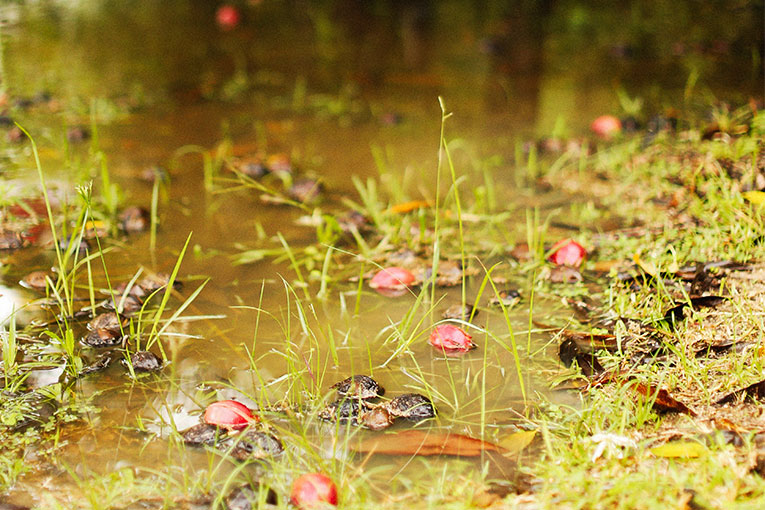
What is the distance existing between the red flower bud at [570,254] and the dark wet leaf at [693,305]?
462 millimetres

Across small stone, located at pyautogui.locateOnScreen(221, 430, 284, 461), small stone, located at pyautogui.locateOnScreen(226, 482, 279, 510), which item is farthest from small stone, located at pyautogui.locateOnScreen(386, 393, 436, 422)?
small stone, located at pyautogui.locateOnScreen(226, 482, 279, 510)

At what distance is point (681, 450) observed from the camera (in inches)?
68.4

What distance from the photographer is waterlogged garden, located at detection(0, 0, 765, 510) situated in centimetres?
181

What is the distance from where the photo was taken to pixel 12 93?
15.1 ft

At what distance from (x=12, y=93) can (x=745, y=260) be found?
14.1 feet

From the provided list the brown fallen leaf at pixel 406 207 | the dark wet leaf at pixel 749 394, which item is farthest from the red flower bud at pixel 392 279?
the dark wet leaf at pixel 749 394

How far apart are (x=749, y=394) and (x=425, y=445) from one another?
89cm

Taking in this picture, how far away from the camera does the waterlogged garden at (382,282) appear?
1.81 meters

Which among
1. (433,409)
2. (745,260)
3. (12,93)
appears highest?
(12,93)

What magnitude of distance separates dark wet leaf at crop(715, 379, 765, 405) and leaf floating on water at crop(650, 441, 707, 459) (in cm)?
26

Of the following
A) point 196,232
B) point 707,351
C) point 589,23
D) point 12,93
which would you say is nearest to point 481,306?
point 707,351

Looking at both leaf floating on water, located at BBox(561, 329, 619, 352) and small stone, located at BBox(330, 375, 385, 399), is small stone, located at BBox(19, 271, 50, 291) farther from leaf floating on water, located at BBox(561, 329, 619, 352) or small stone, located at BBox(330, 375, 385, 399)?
leaf floating on water, located at BBox(561, 329, 619, 352)

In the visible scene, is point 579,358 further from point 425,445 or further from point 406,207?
point 406,207

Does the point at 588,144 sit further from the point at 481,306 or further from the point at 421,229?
the point at 481,306
